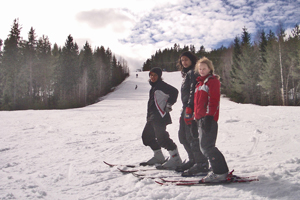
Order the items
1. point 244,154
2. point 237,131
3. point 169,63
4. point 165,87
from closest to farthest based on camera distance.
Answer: point 165,87, point 244,154, point 237,131, point 169,63

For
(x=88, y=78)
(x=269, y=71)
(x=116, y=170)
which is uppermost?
(x=88, y=78)

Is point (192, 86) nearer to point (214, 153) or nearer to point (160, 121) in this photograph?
point (160, 121)

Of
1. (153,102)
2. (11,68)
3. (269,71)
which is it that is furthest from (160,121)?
(11,68)

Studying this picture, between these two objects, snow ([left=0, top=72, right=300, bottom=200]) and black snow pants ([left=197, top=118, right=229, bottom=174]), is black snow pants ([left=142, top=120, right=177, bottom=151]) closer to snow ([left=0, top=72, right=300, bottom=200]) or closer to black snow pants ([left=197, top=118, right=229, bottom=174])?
snow ([left=0, top=72, right=300, bottom=200])

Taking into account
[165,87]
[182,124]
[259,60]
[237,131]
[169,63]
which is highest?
[169,63]

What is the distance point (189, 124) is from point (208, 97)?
0.56m

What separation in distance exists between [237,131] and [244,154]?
2584 millimetres

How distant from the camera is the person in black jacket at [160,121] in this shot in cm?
313

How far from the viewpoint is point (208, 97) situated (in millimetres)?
2418

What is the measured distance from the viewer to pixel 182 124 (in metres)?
3.02

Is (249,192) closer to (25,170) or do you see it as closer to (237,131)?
(25,170)

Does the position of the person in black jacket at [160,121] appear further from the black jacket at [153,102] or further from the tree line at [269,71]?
the tree line at [269,71]

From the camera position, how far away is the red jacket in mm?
2348

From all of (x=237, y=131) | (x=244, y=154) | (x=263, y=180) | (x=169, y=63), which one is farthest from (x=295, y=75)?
(x=169, y=63)
